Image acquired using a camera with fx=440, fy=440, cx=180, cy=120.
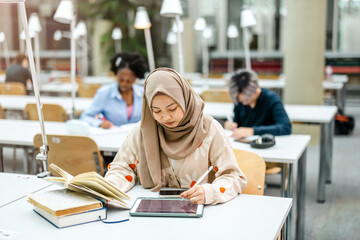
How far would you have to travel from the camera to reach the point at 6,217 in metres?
1.51

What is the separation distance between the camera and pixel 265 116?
3.21 m

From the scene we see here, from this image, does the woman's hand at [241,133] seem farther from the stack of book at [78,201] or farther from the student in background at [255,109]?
the stack of book at [78,201]

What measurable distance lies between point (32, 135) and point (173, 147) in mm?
1576

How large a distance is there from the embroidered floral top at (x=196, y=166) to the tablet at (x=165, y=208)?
20cm

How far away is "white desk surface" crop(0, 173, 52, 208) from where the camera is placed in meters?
1.74

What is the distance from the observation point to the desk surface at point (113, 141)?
248 cm

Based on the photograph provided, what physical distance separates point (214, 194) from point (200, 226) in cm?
21

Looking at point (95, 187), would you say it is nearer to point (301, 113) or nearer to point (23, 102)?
point (301, 113)

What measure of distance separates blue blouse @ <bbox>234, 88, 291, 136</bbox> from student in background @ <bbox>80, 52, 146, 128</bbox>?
0.82 metres

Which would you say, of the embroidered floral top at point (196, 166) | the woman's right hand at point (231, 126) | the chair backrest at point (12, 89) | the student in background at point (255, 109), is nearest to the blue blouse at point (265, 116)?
the student in background at point (255, 109)

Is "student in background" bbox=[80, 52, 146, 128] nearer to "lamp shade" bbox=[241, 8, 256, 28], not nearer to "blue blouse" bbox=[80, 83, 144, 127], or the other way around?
"blue blouse" bbox=[80, 83, 144, 127]

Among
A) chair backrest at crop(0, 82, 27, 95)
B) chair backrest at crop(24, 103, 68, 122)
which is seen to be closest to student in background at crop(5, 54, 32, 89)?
chair backrest at crop(0, 82, 27, 95)

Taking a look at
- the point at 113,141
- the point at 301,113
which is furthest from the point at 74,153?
the point at 301,113

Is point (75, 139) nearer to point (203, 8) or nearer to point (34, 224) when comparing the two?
point (34, 224)
